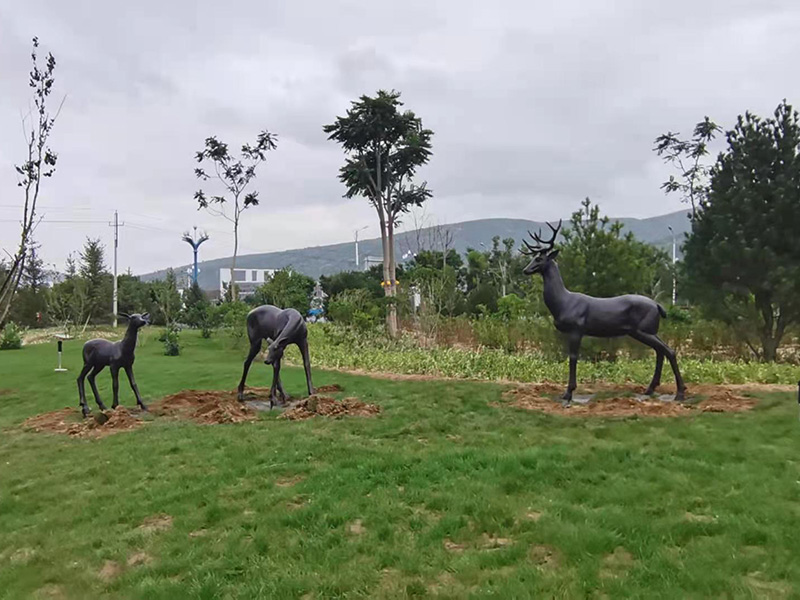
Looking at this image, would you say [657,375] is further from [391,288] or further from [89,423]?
[391,288]

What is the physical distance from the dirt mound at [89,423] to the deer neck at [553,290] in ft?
18.2

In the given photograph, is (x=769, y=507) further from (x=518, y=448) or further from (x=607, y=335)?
(x=607, y=335)

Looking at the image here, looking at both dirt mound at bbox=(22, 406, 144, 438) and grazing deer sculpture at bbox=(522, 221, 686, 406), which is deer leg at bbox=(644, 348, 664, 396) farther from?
dirt mound at bbox=(22, 406, 144, 438)

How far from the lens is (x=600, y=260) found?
1241cm

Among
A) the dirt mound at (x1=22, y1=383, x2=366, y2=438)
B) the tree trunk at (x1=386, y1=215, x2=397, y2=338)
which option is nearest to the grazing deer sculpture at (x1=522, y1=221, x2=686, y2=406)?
the dirt mound at (x1=22, y1=383, x2=366, y2=438)

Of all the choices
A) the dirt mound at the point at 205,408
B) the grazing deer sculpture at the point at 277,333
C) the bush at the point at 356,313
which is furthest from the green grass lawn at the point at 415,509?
the bush at the point at 356,313

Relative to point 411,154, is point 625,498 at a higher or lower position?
lower

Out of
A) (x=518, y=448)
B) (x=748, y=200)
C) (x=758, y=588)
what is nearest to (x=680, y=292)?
(x=748, y=200)

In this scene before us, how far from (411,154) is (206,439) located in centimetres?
1969

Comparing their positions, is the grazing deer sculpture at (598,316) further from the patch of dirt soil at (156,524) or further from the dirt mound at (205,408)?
the patch of dirt soil at (156,524)

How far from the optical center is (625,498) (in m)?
4.33

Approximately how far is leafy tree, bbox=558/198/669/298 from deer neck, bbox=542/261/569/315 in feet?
14.0

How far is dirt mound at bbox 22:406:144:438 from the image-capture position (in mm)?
7445

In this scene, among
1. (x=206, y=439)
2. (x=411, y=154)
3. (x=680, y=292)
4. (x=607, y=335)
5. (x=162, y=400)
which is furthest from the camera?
(x=411, y=154)
